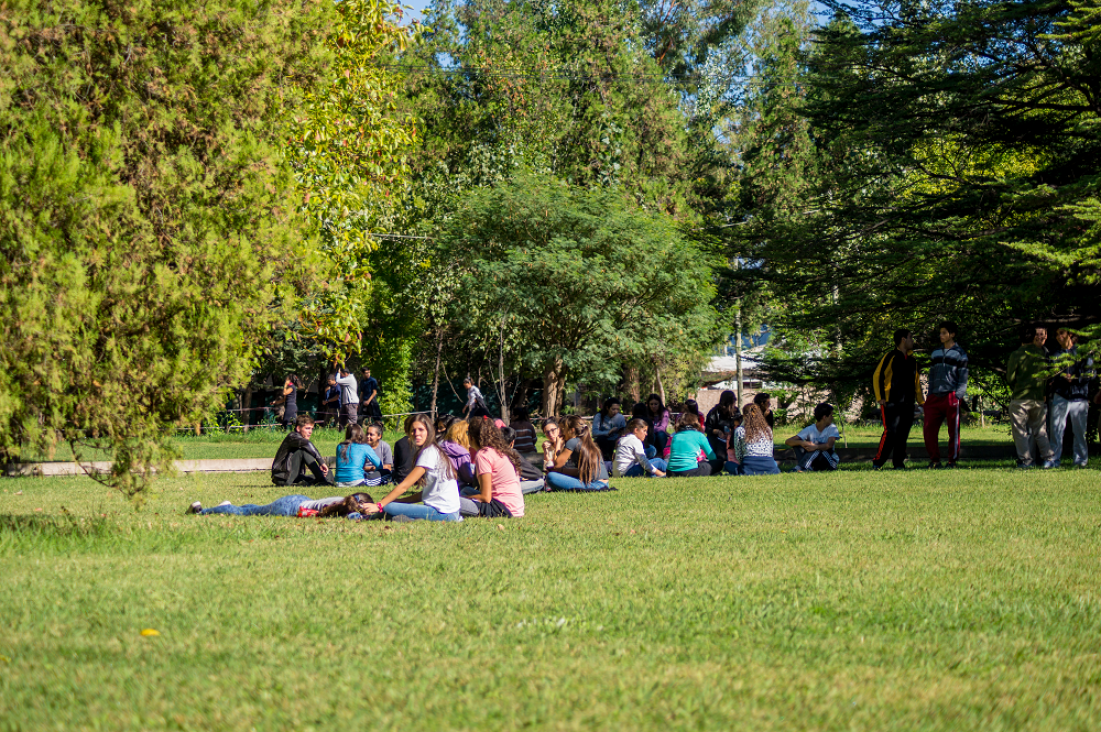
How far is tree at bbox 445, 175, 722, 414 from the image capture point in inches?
1220

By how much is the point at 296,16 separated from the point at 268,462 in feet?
45.4

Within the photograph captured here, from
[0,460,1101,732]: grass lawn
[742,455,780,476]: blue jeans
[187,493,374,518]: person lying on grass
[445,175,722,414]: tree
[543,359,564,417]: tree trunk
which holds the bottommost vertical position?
[0,460,1101,732]: grass lawn

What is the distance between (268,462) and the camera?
21.8m

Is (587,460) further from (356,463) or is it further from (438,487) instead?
(438,487)

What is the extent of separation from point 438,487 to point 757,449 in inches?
312

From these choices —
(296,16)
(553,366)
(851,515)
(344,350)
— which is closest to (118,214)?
(296,16)

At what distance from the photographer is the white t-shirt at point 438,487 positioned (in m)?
10.5

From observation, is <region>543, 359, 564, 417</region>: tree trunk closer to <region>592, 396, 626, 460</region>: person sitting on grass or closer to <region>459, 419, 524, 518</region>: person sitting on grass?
<region>592, 396, 626, 460</region>: person sitting on grass

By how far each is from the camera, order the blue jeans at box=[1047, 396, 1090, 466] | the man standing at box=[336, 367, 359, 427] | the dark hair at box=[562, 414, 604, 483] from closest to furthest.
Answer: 1. the dark hair at box=[562, 414, 604, 483]
2. the blue jeans at box=[1047, 396, 1090, 466]
3. the man standing at box=[336, 367, 359, 427]

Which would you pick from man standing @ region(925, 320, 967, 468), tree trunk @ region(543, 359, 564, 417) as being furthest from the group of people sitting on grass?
tree trunk @ region(543, 359, 564, 417)

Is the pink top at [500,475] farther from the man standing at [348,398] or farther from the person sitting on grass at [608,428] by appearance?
the man standing at [348,398]

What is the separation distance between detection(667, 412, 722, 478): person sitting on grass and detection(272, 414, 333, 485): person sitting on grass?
5.23 metres

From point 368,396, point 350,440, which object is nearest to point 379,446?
point 350,440

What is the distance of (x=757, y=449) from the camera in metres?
17.3
